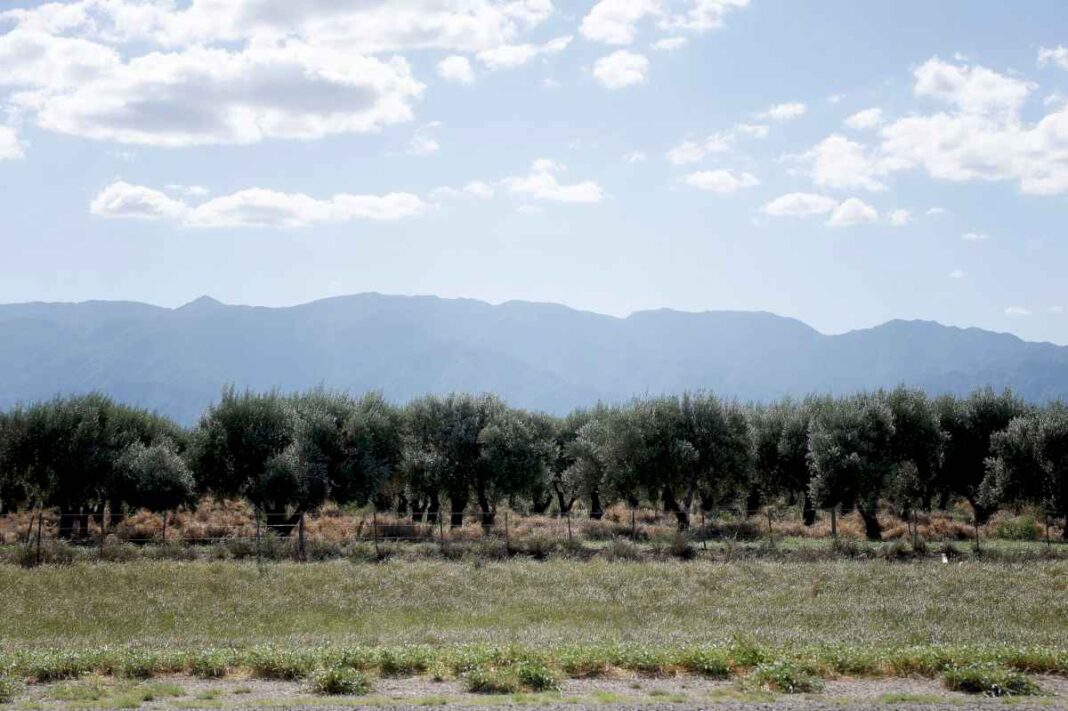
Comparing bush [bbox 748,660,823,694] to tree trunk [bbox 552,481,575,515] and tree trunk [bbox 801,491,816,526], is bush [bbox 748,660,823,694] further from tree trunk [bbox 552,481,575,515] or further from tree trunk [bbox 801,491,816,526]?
tree trunk [bbox 552,481,575,515]

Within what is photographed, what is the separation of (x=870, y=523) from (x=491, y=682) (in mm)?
38153

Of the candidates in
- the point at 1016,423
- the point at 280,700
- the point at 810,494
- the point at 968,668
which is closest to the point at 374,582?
the point at 280,700

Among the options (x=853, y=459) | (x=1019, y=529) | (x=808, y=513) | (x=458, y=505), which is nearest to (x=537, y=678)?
(x=853, y=459)

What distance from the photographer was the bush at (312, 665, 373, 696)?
1423cm

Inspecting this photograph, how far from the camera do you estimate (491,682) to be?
14430mm

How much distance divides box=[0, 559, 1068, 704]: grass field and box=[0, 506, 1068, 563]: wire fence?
5.36m

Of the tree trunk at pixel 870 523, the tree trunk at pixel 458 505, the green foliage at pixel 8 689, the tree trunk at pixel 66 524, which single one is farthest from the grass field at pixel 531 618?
the tree trunk at pixel 458 505

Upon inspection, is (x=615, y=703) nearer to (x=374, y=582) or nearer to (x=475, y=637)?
(x=475, y=637)

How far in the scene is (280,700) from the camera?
13.6 meters

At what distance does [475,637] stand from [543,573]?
525 inches

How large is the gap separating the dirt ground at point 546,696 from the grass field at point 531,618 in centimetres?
60

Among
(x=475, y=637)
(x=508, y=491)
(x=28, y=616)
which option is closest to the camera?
(x=475, y=637)

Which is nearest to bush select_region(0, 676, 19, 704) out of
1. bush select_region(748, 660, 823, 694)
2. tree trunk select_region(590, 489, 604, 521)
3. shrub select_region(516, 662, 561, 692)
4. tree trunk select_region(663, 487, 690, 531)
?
shrub select_region(516, 662, 561, 692)

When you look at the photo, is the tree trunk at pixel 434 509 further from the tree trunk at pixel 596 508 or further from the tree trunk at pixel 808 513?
the tree trunk at pixel 808 513
